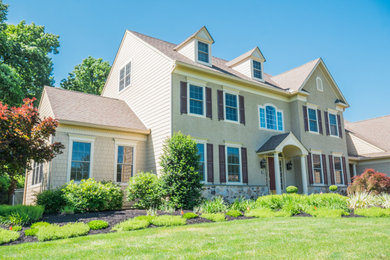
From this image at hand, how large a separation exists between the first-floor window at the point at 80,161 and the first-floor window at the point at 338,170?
47.8 ft

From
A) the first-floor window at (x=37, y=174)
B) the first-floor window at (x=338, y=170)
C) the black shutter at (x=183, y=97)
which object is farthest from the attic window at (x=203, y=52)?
the first-floor window at (x=338, y=170)

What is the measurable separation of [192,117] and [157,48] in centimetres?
409

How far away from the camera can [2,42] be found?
18.3 meters

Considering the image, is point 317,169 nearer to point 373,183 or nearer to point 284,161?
point 284,161

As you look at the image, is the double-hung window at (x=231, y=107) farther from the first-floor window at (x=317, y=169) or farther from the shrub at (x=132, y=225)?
the shrub at (x=132, y=225)

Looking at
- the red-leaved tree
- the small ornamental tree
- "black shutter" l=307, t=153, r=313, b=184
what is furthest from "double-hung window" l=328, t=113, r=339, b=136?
the red-leaved tree

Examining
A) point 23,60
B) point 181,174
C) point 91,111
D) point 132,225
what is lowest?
point 132,225

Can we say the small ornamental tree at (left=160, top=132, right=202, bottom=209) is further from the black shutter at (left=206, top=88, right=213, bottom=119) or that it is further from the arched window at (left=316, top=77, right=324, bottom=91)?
the arched window at (left=316, top=77, right=324, bottom=91)

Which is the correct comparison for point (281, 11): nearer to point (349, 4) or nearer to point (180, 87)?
point (349, 4)

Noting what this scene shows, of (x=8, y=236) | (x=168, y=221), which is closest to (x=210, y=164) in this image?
(x=168, y=221)

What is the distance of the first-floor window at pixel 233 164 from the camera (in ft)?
48.7

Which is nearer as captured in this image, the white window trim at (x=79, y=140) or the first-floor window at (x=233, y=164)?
the white window trim at (x=79, y=140)

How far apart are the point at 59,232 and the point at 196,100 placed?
29.1 feet

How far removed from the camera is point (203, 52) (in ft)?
51.9
